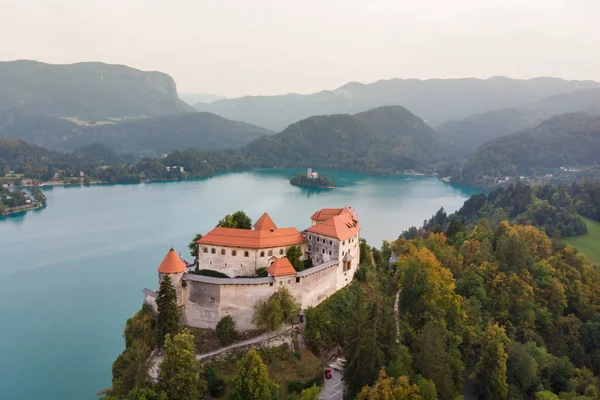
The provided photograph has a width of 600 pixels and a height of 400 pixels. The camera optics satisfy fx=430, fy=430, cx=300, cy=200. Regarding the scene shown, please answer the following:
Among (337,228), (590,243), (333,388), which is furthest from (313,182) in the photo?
(333,388)

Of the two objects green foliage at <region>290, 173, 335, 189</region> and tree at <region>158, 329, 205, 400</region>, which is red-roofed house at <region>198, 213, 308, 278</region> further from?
green foliage at <region>290, 173, 335, 189</region>

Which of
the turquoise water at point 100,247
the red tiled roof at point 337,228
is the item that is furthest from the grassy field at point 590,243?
the red tiled roof at point 337,228

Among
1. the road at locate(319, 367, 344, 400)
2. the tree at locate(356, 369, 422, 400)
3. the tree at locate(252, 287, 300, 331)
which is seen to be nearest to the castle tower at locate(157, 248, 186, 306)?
the tree at locate(252, 287, 300, 331)

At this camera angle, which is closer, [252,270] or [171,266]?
[171,266]

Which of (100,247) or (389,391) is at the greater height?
(389,391)

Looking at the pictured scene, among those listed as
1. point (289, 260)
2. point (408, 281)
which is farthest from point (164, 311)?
point (408, 281)

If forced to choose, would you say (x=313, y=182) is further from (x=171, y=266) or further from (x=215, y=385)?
(x=215, y=385)

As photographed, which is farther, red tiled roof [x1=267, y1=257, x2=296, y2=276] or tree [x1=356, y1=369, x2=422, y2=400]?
red tiled roof [x1=267, y1=257, x2=296, y2=276]
